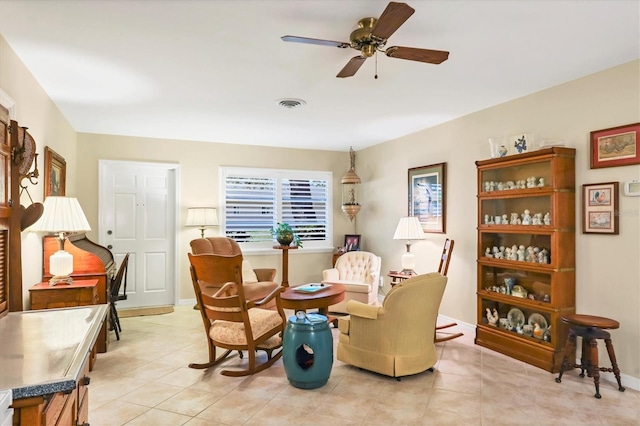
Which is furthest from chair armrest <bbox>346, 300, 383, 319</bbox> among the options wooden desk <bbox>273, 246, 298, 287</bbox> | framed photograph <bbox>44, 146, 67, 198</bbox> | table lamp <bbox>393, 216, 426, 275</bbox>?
framed photograph <bbox>44, 146, 67, 198</bbox>

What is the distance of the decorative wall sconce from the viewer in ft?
22.2

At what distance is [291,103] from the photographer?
432 centimetres

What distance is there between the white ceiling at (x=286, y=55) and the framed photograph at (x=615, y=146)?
56 centimetres

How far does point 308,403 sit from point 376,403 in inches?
19.8

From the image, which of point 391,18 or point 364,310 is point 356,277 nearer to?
point 364,310

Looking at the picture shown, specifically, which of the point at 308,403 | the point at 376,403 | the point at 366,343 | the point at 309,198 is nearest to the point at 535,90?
the point at 366,343

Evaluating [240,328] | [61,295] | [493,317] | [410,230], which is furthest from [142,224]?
[493,317]

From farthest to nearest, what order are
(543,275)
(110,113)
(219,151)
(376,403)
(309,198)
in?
(309,198) < (219,151) < (110,113) < (543,275) < (376,403)

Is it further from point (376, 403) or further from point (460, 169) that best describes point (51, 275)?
point (460, 169)

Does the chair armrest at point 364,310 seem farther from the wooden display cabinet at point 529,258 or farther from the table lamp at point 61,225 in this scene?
the table lamp at point 61,225

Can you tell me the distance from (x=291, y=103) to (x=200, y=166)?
2657mm

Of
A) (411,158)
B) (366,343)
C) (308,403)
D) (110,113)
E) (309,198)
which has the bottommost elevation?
(308,403)

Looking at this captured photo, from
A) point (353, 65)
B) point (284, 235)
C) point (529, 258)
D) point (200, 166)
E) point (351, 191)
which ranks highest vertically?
point (353, 65)

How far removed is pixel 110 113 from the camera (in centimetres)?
478
